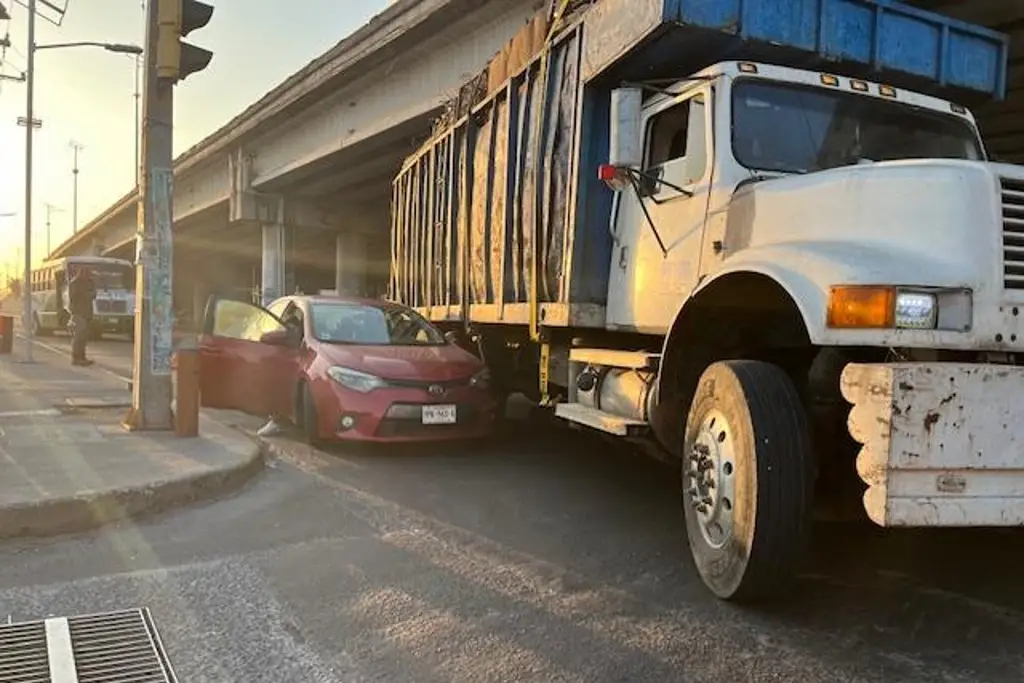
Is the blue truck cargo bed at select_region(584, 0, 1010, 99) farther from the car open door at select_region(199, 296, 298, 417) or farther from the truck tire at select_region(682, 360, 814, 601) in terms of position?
the car open door at select_region(199, 296, 298, 417)

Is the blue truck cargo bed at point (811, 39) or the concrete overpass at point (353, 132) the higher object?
the concrete overpass at point (353, 132)

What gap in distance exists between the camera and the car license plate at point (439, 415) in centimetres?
794

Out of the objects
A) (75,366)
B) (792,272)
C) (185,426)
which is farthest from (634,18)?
(75,366)

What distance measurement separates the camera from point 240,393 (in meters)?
9.06

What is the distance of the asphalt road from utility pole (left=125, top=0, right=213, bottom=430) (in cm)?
223

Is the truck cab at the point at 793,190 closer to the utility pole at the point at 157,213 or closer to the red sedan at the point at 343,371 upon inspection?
the red sedan at the point at 343,371

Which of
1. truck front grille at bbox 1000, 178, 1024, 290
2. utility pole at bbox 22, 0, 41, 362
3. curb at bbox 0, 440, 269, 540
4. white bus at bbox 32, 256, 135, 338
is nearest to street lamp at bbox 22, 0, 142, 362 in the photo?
utility pole at bbox 22, 0, 41, 362

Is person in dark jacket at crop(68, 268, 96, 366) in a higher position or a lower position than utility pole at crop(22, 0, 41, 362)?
lower

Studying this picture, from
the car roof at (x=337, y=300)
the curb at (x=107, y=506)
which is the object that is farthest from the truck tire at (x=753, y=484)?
the car roof at (x=337, y=300)

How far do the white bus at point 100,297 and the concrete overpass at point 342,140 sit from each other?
3864 mm

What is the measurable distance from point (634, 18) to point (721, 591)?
10.7ft

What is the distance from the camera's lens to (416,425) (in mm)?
7918

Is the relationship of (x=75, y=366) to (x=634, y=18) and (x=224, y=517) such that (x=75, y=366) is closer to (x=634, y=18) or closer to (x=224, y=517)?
(x=224, y=517)

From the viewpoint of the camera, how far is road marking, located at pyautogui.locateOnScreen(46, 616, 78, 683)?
3.40 metres
